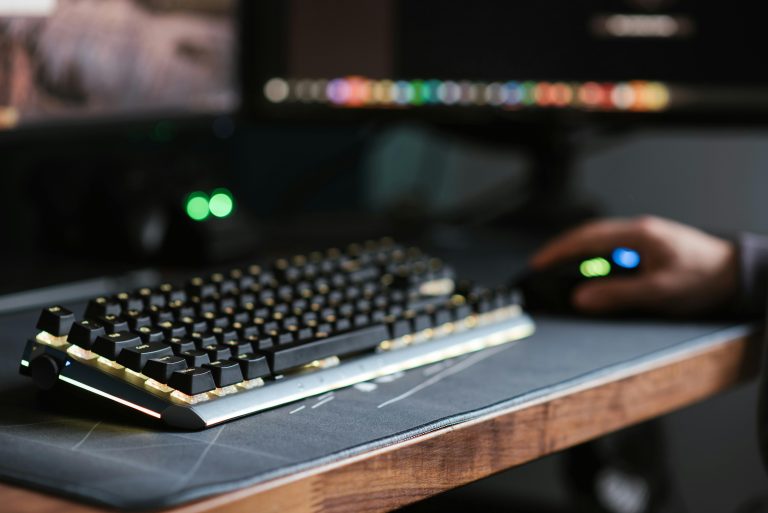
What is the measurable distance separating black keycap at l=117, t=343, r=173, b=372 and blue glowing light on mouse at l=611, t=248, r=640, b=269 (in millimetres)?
457

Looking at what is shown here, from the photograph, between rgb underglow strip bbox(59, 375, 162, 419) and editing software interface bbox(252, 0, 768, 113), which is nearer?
rgb underglow strip bbox(59, 375, 162, 419)

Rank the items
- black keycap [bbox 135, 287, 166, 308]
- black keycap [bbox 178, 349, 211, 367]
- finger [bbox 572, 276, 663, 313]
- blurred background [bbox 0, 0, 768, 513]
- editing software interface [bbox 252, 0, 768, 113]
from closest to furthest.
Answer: black keycap [bbox 178, 349, 211, 367] → black keycap [bbox 135, 287, 166, 308] → finger [bbox 572, 276, 663, 313] → blurred background [bbox 0, 0, 768, 513] → editing software interface [bbox 252, 0, 768, 113]

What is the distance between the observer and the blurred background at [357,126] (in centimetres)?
105

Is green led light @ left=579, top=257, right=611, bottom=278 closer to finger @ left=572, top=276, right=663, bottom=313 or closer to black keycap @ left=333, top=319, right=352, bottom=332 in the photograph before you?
finger @ left=572, top=276, right=663, bottom=313

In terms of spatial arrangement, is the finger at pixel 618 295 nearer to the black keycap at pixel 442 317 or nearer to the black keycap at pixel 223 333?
the black keycap at pixel 442 317

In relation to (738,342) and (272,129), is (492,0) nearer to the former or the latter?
(272,129)

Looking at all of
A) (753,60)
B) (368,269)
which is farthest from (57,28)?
(753,60)

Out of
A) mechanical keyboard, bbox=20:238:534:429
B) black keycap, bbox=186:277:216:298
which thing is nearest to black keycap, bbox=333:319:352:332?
mechanical keyboard, bbox=20:238:534:429

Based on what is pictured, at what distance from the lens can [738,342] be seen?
869 mm

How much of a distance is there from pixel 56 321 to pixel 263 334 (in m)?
0.13

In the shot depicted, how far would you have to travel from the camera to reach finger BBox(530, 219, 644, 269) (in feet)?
3.10

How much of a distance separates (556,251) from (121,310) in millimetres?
427

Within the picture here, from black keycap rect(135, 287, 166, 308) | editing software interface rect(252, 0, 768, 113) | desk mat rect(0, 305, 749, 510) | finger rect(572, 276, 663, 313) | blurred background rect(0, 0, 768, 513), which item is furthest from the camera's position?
editing software interface rect(252, 0, 768, 113)

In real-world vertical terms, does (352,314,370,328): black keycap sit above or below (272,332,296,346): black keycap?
below
